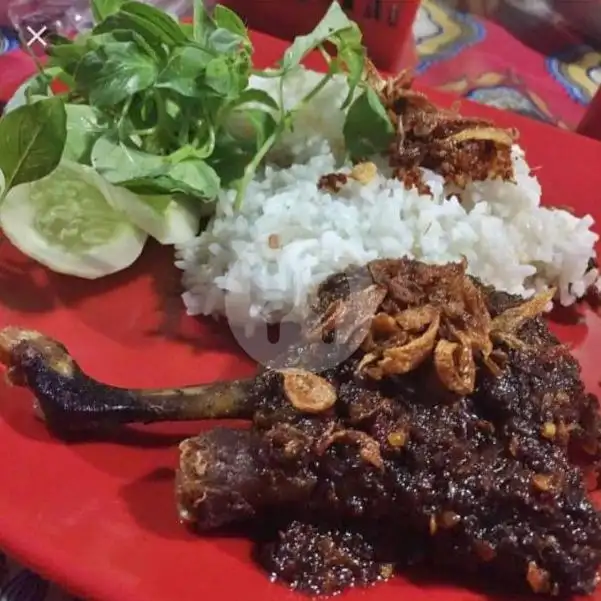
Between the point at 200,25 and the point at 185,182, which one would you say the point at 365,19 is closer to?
the point at 200,25

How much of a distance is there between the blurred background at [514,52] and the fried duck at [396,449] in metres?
1.92

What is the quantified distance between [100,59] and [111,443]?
0.78 metres

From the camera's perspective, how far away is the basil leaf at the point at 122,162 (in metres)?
1.89

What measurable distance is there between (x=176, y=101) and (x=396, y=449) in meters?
0.94

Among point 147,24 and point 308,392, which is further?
point 147,24

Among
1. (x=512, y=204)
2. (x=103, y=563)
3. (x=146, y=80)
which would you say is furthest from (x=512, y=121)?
(x=103, y=563)

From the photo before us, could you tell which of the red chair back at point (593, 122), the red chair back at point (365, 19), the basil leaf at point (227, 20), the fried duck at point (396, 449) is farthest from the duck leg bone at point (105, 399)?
the red chair back at point (365, 19)

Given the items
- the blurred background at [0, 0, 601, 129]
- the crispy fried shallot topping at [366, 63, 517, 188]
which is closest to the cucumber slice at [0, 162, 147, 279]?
the crispy fried shallot topping at [366, 63, 517, 188]

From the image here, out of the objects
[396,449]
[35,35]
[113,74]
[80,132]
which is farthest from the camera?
[35,35]

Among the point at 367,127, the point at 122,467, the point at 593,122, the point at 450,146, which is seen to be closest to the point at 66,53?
the point at 367,127

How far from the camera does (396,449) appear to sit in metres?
1.42

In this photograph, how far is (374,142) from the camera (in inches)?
82.5

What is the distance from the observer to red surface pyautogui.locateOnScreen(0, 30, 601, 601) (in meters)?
1.39

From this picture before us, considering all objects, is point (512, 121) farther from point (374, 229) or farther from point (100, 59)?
point (100, 59)
